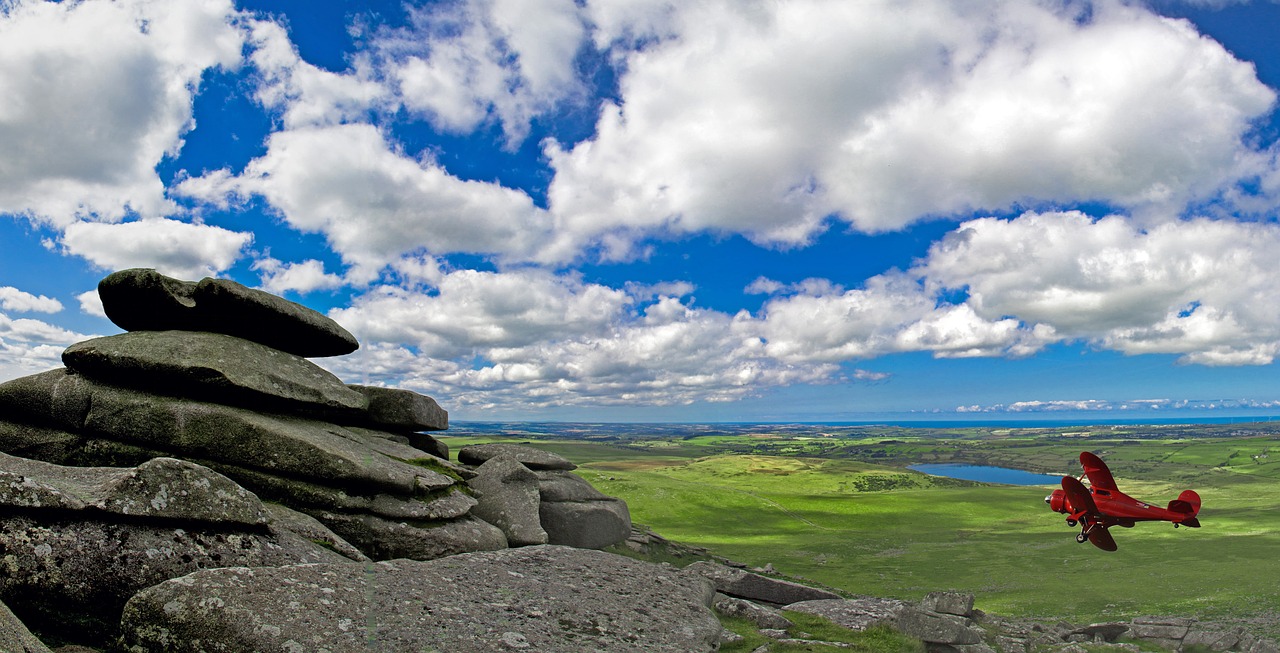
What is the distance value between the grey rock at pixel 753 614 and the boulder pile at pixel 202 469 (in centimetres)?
717

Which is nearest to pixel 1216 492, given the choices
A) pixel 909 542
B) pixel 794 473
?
pixel 909 542

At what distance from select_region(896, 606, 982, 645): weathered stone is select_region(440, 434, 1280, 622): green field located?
26.8m

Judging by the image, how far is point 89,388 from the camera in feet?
59.7

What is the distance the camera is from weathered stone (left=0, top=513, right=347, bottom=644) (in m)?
10.4

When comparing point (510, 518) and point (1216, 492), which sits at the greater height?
point (510, 518)

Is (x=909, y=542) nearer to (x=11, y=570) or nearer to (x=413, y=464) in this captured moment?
(x=413, y=464)

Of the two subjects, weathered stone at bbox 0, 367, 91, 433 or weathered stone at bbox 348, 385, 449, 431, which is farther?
weathered stone at bbox 348, 385, 449, 431

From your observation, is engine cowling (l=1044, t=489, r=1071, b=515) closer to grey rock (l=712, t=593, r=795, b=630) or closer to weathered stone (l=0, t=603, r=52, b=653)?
grey rock (l=712, t=593, r=795, b=630)

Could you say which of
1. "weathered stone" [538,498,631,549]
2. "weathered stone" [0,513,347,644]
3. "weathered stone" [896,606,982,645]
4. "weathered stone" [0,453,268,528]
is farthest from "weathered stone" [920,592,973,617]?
"weathered stone" [0,513,347,644]

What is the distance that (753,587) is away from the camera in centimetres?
2486

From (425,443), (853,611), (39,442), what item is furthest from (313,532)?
(853,611)

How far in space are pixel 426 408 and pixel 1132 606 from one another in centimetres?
5187

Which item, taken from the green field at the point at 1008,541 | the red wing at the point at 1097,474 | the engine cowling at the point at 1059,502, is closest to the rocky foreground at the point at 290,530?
the engine cowling at the point at 1059,502

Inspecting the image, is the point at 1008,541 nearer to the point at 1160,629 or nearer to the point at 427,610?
the point at 1160,629
